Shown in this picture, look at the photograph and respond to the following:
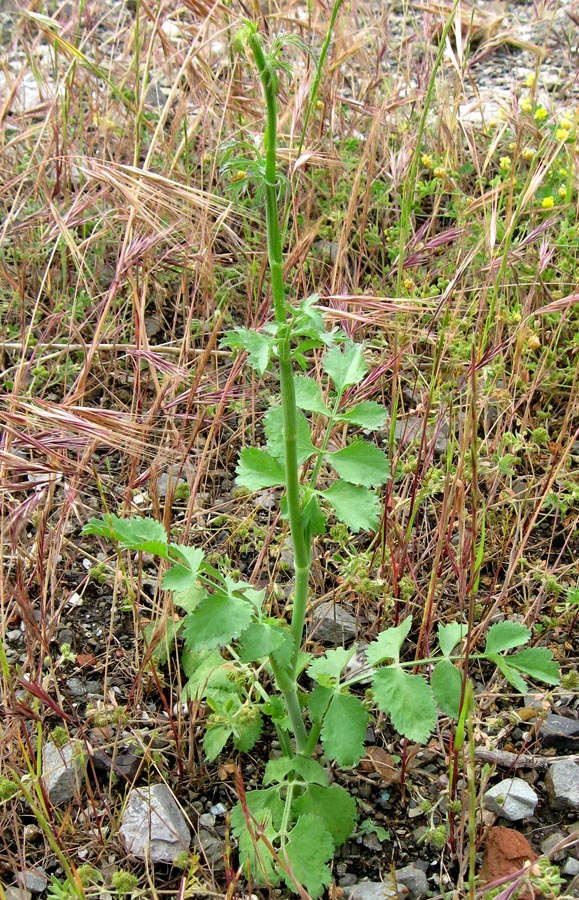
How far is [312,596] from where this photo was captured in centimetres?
208

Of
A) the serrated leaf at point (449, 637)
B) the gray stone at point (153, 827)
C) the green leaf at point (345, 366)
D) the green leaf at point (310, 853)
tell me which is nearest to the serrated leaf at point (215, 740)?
the gray stone at point (153, 827)

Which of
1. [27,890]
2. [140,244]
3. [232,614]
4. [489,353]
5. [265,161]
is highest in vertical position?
[265,161]

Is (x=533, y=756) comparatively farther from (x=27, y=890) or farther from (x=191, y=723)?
(x=27, y=890)

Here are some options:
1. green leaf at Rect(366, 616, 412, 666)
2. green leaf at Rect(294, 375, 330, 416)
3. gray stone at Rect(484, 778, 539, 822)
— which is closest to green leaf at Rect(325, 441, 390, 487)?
green leaf at Rect(294, 375, 330, 416)

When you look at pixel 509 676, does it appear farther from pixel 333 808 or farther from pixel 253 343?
pixel 253 343

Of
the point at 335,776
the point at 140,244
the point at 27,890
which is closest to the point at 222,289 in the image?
the point at 140,244

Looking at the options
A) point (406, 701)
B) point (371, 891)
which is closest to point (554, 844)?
point (371, 891)

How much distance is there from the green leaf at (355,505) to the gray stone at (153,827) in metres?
0.65

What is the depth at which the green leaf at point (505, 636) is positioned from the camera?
1.58 metres

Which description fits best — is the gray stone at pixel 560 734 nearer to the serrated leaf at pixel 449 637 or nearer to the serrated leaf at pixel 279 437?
the serrated leaf at pixel 449 637

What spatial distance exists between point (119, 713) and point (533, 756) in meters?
0.84

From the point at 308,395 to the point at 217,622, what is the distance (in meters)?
0.46

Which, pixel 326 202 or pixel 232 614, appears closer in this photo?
pixel 232 614

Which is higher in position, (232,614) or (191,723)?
(232,614)
